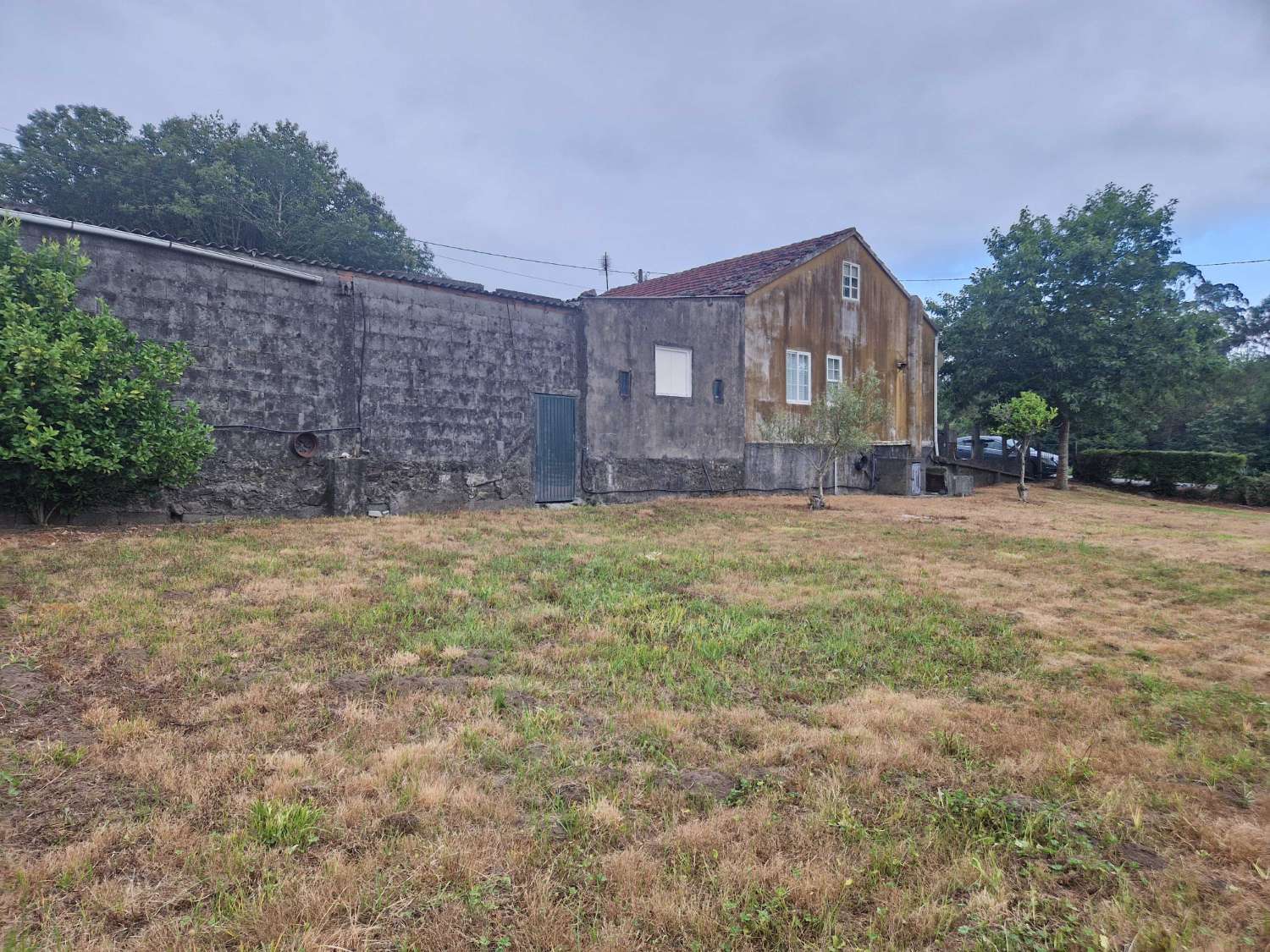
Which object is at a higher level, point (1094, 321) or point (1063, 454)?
point (1094, 321)

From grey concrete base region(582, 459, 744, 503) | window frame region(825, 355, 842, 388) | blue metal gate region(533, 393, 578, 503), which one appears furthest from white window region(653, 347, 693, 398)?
window frame region(825, 355, 842, 388)

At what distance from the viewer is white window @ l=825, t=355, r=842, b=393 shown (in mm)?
20234

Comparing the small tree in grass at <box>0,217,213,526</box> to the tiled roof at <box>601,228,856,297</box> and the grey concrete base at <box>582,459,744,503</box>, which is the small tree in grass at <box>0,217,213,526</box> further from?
the tiled roof at <box>601,228,856,297</box>

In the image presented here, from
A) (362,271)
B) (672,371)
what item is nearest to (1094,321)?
(672,371)

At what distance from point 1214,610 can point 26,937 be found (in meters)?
9.18

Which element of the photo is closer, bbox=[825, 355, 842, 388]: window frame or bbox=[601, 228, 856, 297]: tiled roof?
bbox=[601, 228, 856, 297]: tiled roof

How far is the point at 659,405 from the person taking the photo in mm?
16219

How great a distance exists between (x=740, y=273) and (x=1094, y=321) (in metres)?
13.4

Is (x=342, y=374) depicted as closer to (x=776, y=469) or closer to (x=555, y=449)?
(x=555, y=449)

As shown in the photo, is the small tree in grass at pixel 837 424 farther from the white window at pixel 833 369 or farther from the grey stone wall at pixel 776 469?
the white window at pixel 833 369

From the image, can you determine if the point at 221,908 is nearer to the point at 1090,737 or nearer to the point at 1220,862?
the point at 1220,862

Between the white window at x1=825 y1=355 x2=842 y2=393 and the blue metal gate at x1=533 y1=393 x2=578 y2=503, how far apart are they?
9.33m

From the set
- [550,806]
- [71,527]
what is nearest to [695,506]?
[71,527]

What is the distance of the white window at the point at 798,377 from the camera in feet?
62.6
